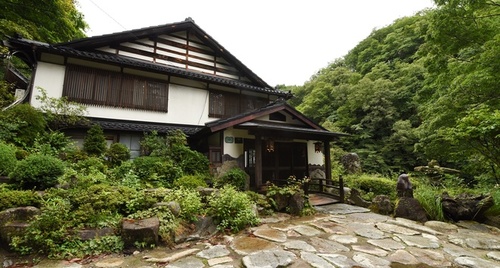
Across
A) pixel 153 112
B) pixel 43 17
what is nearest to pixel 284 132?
pixel 153 112

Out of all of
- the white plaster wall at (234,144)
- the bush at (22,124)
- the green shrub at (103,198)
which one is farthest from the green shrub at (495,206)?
the bush at (22,124)

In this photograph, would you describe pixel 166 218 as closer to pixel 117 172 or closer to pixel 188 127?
pixel 117 172

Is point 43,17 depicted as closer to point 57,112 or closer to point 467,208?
point 57,112

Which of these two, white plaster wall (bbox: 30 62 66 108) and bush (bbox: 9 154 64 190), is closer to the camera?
bush (bbox: 9 154 64 190)

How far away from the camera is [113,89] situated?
357 inches

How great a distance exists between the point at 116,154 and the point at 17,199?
3934mm

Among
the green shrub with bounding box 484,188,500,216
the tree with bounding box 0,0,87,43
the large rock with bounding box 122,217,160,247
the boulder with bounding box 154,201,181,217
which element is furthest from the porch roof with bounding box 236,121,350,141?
the tree with bounding box 0,0,87,43

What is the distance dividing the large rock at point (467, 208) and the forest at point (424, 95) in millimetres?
1091

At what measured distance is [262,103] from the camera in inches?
505

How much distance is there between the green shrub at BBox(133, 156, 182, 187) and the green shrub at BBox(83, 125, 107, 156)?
1501mm

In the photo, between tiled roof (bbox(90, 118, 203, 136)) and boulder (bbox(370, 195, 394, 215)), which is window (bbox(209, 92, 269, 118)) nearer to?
tiled roof (bbox(90, 118, 203, 136))

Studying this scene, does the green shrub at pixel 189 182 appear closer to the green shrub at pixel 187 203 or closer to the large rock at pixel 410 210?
the green shrub at pixel 187 203

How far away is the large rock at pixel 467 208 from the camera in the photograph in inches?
231

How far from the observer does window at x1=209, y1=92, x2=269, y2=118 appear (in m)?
11.2
